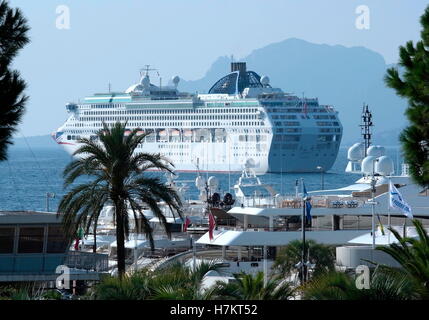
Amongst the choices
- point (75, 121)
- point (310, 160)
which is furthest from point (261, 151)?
point (75, 121)

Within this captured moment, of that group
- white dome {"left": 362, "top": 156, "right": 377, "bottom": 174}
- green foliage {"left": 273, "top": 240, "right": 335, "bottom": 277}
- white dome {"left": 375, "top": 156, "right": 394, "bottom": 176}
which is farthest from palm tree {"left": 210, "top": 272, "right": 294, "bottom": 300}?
white dome {"left": 362, "top": 156, "right": 377, "bottom": 174}

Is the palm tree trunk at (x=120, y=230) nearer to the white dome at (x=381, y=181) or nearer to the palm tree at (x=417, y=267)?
the palm tree at (x=417, y=267)

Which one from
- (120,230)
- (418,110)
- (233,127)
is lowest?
(120,230)

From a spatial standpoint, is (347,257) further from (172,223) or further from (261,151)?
(261,151)

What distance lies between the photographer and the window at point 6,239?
60.9 feet

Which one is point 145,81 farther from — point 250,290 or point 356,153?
point 250,290

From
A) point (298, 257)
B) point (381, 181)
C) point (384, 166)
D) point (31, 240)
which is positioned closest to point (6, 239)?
point (31, 240)

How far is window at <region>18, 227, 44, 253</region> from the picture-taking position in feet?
61.3

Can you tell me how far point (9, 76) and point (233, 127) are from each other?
9903cm

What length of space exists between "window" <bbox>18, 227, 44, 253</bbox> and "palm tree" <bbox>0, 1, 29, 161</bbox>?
4.50 metres

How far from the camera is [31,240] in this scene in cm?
1878

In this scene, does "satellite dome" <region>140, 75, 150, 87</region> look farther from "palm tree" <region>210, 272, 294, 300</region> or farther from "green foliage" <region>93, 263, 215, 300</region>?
"palm tree" <region>210, 272, 294, 300</region>
